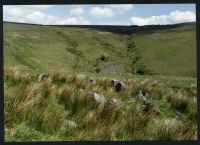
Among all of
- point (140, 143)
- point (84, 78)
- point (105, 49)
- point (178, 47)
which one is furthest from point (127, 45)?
point (140, 143)

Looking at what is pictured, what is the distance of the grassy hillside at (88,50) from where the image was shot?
2354 inches

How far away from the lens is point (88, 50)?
281 ft

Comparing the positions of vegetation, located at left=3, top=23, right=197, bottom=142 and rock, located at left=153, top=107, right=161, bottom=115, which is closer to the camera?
vegetation, located at left=3, top=23, right=197, bottom=142

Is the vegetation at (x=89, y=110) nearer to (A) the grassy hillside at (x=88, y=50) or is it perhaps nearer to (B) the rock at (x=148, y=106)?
(B) the rock at (x=148, y=106)

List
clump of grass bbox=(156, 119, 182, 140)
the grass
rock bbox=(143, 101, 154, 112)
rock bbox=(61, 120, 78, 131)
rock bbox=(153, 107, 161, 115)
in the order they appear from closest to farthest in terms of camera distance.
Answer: the grass
rock bbox=(61, 120, 78, 131)
clump of grass bbox=(156, 119, 182, 140)
rock bbox=(143, 101, 154, 112)
rock bbox=(153, 107, 161, 115)

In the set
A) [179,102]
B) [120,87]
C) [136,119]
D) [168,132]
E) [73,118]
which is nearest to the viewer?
[168,132]

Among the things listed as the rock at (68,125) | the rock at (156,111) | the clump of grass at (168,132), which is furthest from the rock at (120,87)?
the rock at (68,125)

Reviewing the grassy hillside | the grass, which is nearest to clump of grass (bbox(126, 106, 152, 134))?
the grass

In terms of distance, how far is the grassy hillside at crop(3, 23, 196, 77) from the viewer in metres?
59.8

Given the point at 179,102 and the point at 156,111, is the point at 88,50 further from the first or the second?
the point at 156,111

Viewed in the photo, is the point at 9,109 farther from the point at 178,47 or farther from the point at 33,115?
the point at 178,47

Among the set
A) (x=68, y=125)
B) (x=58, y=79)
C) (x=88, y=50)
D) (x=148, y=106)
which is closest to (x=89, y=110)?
(x=68, y=125)

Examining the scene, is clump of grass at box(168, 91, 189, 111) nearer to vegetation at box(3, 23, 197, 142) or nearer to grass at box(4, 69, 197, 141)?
vegetation at box(3, 23, 197, 142)

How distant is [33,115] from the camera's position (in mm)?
7855
